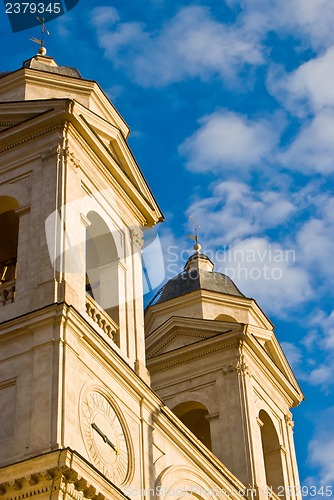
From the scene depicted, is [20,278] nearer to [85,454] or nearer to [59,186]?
[59,186]

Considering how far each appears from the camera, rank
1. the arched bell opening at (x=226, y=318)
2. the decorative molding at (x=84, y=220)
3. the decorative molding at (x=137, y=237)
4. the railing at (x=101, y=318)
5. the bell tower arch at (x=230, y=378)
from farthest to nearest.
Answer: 1. the arched bell opening at (x=226, y=318)
2. the bell tower arch at (x=230, y=378)
3. the decorative molding at (x=137, y=237)
4. the decorative molding at (x=84, y=220)
5. the railing at (x=101, y=318)

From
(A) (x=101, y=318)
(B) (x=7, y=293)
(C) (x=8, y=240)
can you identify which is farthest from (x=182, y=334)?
(B) (x=7, y=293)

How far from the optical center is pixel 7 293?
74.5 ft

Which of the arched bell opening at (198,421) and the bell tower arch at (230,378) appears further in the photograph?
the arched bell opening at (198,421)

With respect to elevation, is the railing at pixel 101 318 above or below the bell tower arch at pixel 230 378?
below

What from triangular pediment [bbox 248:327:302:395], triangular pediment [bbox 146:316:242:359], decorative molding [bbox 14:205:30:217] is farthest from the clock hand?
triangular pediment [bbox 248:327:302:395]

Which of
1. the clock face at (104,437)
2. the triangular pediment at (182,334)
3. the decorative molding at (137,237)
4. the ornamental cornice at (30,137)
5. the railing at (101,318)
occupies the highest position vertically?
the triangular pediment at (182,334)

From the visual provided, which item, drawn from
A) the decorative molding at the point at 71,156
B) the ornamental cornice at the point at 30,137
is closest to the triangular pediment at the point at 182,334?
the decorative molding at the point at 71,156

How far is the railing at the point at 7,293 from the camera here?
2244 centimetres

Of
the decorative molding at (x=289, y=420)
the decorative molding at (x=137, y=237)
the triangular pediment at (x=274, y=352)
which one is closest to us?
the decorative molding at (x=137, y=237)

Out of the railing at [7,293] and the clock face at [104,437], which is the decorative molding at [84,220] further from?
the clock face at [104,437]

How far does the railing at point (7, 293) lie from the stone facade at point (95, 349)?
3 cm

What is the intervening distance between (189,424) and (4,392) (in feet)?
41.5

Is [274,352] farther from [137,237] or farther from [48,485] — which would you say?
[48,485]
